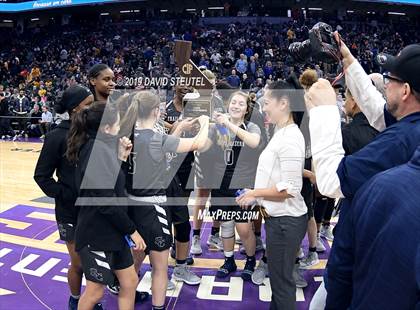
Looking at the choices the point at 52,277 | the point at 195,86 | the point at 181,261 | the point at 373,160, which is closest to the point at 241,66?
the point at 195,86

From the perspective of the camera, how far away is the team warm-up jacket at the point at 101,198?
2.12 metres

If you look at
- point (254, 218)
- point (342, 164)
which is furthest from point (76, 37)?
point (342, 164)

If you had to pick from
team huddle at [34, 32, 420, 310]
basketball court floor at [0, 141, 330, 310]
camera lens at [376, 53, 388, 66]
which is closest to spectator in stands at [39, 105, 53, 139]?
basketball court floor at [0, 141, 330, 310]

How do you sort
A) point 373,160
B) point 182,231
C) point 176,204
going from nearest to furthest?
1. point 373,160
2. point 176,204
3. point 182,231

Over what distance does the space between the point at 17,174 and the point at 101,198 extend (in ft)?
19.2

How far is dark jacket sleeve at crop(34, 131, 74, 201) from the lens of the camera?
250 centimetres

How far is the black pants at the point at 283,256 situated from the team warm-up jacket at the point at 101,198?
0.76 metres

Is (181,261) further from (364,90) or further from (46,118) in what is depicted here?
(46,118)

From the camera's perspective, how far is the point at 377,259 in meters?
1.13

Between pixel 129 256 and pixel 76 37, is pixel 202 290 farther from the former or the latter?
Result: pixel 76 37

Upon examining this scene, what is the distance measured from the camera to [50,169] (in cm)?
254

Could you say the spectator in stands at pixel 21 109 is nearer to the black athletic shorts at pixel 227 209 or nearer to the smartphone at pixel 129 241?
the black athletic shorts at pixel 227 209

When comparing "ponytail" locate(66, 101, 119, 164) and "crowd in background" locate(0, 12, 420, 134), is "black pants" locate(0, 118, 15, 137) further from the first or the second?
"ponytail" locate(66, 101, 119, 164)

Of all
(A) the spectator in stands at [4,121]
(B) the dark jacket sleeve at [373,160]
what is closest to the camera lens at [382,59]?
(B) the dark jacket sleeve at [373,160]
